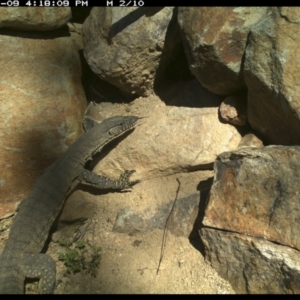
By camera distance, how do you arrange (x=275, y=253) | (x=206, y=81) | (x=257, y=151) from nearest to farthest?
1. (x=275, y=253)
2. (x=257, y=151)
3. (x=206, y=81)

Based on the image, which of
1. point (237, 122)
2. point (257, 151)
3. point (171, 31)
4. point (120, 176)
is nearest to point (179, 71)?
point (171, 31)

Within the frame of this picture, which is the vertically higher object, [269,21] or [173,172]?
[269,21]

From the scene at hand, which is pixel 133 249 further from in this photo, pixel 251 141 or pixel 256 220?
pixel 251 141

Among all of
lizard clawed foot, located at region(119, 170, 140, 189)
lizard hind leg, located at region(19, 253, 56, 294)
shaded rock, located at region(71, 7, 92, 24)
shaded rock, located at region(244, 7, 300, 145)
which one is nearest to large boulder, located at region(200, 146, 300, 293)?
shaded rock, located at region(244, 7, 300, 145)

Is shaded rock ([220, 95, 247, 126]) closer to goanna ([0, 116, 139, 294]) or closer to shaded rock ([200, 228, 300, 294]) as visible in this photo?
goanna ([0, 116, 139, 294])

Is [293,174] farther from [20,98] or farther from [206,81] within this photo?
[20,98]

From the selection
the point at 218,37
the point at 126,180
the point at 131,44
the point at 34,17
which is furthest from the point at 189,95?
the point at 34,17
